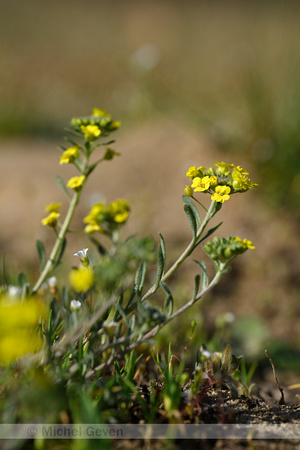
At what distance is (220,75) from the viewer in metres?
9.11

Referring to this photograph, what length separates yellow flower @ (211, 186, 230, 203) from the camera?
1.18 m

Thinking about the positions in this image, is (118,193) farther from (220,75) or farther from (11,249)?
(220,75)

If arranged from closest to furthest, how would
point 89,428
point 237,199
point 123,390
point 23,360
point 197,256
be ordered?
point 89,428 < point 23,360 < point 123,390 < point 197,256 < point 237,199

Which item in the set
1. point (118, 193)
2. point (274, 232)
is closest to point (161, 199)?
point (118, 193)

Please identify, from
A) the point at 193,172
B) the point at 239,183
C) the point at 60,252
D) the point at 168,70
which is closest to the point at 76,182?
the point at 60,252

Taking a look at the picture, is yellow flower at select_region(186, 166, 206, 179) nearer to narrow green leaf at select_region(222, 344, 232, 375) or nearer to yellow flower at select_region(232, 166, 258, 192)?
yellow flower at select_region(232, 166, 258, 192)

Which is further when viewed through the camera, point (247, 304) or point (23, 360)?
point (247, 304)

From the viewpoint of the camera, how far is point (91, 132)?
1.32 metres

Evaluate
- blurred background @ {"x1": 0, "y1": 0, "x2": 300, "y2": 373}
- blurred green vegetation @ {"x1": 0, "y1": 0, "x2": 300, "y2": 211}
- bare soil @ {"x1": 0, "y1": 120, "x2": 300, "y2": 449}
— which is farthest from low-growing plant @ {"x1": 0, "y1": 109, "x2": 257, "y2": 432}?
blurred green vegetation @ {"x1": 0, "y1": 0, "x2": 300, "y2": 211}

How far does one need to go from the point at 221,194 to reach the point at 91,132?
413 millimetres

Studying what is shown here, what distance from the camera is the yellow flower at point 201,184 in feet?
4.02

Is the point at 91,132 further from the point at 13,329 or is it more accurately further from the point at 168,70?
the point at 168,70

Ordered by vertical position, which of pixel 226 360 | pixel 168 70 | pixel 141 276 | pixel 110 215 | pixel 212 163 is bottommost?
pixel 226 360

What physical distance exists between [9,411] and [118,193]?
268 centimetres
